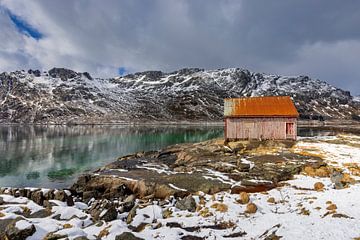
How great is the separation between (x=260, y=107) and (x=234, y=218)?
36066 mm

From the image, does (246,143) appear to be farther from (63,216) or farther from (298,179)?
(63,216)

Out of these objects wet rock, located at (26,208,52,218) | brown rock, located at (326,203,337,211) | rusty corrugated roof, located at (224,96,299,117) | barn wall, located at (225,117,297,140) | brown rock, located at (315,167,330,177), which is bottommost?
wet rock, located at (26,208,52,218)

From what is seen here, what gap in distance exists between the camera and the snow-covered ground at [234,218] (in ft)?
44.4

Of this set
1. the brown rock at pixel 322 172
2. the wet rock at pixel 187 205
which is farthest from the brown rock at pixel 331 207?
the brown rock at pixel 322 172

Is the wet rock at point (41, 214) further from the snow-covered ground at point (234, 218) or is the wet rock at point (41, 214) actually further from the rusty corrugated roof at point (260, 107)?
the rusty corrugated roof at point (260, 107)

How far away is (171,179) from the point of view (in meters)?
26.5

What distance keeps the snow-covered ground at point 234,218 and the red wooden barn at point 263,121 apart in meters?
26.0

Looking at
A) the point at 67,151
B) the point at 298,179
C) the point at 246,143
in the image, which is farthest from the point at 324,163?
the point at 67,151

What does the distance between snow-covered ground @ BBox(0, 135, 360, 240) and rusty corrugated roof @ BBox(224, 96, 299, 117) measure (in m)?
26.6

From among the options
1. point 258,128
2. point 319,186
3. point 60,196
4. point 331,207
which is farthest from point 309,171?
point 258,128

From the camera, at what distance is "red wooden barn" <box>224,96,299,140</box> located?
48.0 m

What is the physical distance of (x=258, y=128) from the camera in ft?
159

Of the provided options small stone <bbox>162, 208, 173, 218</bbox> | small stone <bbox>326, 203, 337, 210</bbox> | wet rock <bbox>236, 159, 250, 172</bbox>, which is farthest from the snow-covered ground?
wet rock <bbox>236, 159, 250, 172</bbox>

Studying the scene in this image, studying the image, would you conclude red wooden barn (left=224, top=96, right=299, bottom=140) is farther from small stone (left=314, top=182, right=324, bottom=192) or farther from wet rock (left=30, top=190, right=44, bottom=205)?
wet rock (left=30, top=190, right=44, bottom=205)
